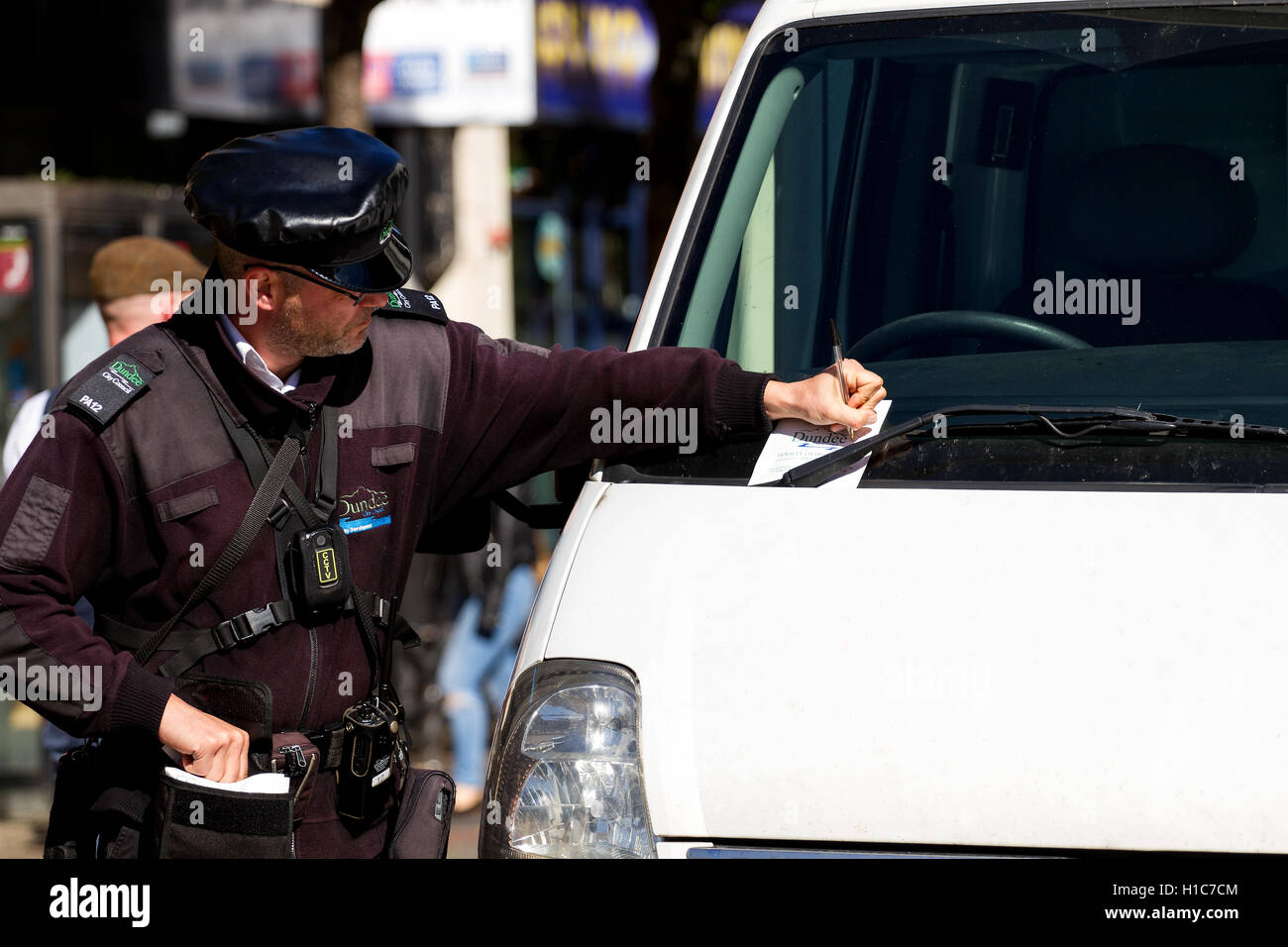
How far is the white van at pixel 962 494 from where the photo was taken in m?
2.46

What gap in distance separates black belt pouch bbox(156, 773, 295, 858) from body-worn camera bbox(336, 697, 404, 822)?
0.61 feet

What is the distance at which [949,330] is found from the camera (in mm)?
3326

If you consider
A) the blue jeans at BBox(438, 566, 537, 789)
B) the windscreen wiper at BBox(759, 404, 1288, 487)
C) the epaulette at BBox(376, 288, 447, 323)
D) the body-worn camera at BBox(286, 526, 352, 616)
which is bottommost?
the blue jeans at BBox(438, 566, 537, 789)

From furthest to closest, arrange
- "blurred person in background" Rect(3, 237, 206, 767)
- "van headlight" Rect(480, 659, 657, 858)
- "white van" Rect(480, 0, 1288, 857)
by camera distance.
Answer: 1. "blurred person in background" Rect(3, 237, 206, 767)
2. "van headlight" Rect(480, 659, 657, 858)
3. "white van" Rect(480, 0, 1288, 857)

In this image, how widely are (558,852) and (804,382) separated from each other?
97cm

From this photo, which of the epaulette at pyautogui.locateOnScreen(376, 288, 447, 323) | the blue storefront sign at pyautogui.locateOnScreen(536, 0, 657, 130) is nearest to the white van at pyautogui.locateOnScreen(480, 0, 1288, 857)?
the epaulette at pyautogui.locateOnScreen(376, 288, 447, 323)

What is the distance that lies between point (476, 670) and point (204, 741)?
16.0 feet

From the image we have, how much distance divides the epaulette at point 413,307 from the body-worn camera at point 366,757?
76cm

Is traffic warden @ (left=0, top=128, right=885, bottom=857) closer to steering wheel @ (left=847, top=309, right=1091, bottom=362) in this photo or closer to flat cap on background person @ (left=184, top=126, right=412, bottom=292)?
flat cap on background person @ (left=184, top=126, right=412, bottom=292)

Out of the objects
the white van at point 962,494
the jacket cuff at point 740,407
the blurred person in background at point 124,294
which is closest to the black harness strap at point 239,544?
the white van at point 962,494

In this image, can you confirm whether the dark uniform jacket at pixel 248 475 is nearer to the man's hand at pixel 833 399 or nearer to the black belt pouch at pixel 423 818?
the man's hand at pixel 833 399

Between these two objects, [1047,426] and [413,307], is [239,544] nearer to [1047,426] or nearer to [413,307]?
[413,307]

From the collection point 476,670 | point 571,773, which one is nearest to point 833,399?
point 571,773

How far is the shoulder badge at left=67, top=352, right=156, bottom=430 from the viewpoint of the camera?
2902 mm
